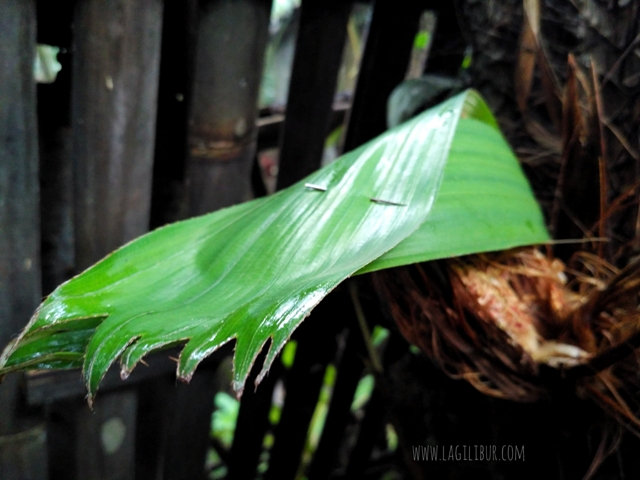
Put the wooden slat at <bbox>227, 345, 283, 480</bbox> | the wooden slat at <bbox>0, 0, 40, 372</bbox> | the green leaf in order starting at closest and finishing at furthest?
the green leaf, the wooden slat at <bbox>0, 0, 40, 372</bbox>, the wooden slat at <bbox>227, 345, 283, 480</bbox>

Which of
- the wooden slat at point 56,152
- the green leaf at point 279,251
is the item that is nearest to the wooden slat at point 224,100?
the wooden slat at point 56,152

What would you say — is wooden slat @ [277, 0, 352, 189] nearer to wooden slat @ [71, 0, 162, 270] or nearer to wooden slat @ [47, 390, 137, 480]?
wooden slat @ [71, 0, 162, 270]

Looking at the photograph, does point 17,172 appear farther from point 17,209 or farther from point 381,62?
point 381,62

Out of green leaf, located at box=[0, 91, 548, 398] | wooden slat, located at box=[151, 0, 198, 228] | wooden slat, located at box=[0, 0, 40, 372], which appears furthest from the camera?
wooden slat, located at box=[151, 0, 198, 228]

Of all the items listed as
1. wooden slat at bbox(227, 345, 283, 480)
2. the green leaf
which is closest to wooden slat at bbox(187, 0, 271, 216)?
the green leaf

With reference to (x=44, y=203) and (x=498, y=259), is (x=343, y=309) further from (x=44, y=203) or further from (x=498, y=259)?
(x=44, y=203)

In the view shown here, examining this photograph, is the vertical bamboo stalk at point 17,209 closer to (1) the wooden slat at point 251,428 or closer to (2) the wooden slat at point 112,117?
(2) the wooden slat at point 112,117
